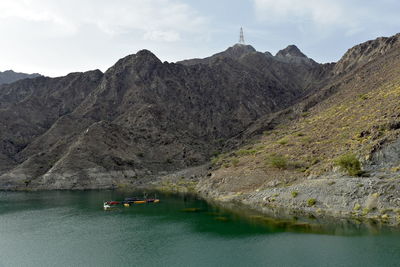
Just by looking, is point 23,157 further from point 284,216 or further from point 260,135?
point 284,216

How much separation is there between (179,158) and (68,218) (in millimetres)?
77896

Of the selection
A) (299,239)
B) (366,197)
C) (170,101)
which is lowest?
(299,239)

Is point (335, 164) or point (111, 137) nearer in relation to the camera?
point (335, 164)

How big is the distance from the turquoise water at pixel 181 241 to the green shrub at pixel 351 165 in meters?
14.7

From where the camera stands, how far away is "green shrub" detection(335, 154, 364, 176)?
6316 centimetres

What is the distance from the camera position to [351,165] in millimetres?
64500

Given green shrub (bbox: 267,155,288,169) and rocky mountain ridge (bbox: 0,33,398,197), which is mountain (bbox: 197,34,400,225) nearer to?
green shrub (bbox: 267,155,288,169)

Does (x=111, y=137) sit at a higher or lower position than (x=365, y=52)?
lower

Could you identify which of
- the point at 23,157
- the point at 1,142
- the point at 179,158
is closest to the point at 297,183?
the point at 179,158

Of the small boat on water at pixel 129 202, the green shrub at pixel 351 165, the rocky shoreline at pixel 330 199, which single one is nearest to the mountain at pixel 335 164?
the green shrub at pixel 351 165

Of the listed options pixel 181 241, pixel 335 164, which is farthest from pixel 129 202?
pixel 335 164

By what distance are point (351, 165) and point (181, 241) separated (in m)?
34.1

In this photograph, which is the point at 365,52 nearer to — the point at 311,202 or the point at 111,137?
the point at 111,137

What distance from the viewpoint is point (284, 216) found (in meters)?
60.8
